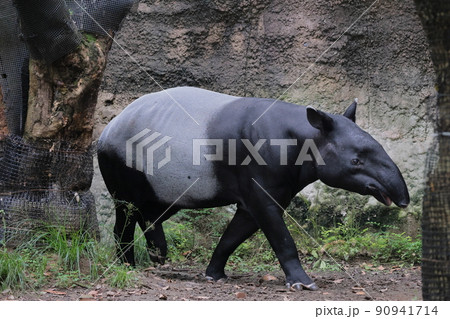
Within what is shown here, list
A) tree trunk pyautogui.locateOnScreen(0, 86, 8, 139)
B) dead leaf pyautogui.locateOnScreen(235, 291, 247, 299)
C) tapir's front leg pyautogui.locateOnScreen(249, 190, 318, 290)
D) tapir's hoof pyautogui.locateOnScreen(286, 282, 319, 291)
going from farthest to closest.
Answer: tree trunk pyautogui.locateOnScreen(0, 86, 8, 139) → tapir's front leg pyautogui.locateOnScreen(249, 190, 318, 290) → tapir's hoof pyautogui.locateOnScreen(286, 282, 319, 291) → dead leaf pyautogui.locateOnScreen(235, 291, 247, 299)

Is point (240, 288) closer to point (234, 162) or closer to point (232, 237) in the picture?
point (232, 237)

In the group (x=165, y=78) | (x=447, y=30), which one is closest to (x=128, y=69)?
(x=165, y=78)

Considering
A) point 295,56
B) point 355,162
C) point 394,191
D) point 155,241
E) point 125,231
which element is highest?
point 295,56

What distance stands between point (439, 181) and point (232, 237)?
3.19 metres

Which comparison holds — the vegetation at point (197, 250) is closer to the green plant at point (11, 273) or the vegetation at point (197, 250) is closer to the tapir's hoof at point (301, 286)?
the green plant at point (11, 273)

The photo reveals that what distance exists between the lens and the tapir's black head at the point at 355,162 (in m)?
5.89

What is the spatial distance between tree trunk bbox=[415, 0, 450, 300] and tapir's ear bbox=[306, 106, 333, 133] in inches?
86.4

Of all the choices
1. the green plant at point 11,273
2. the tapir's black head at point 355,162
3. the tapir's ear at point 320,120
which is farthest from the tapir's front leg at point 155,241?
the tapir's ear at point 320,120

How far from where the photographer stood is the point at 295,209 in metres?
9.20

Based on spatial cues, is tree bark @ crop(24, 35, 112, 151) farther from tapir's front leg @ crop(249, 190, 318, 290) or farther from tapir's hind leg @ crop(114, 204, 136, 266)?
tapir's front leg @ crop(249, 190, 318, 290)

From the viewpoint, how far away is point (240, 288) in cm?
620

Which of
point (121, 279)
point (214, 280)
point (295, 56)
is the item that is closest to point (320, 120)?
point (214, 280)

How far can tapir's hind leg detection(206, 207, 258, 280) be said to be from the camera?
6719 mm

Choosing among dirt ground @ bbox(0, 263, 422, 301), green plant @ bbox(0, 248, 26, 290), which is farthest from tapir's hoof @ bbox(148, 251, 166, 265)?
green plant @ bbox(0, 248, 26, 290)
